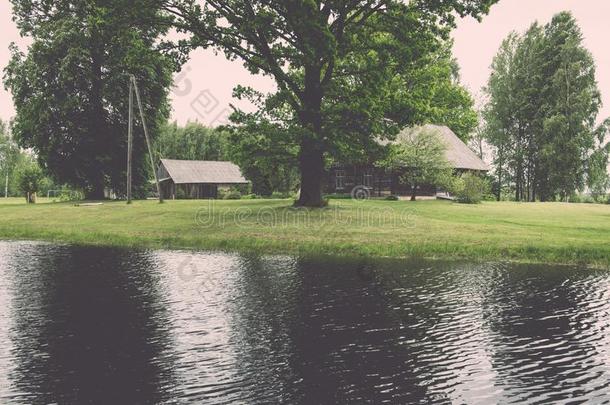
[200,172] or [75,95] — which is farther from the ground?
[75,95]

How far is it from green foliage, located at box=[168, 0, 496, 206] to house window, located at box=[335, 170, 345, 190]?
22292 mm

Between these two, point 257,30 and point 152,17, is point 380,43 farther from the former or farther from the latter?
point 152,17

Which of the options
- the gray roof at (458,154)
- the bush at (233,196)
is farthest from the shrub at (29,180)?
the gray roof at (458,154)

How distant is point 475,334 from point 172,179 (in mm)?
61910

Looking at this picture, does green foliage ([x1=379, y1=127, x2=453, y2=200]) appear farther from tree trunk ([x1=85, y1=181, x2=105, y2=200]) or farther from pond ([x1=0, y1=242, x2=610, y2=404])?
pond ([x1=0, y1=242, x2=610, y2=404])

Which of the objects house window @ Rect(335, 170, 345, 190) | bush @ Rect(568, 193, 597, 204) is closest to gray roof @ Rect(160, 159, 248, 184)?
house window @ Rect(335, 170, 345, 190)

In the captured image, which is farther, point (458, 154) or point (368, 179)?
point (458, 154)

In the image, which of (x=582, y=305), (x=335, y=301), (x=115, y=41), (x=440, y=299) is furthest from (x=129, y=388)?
(x=115, y=41)

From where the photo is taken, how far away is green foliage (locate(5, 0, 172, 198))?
4744cm

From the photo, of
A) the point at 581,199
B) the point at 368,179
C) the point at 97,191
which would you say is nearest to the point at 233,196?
the point at 97,191

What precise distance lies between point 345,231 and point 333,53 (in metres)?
9.25

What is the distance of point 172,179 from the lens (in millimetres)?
68062

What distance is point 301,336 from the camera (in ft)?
32.1

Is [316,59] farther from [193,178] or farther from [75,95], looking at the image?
[193,178]
